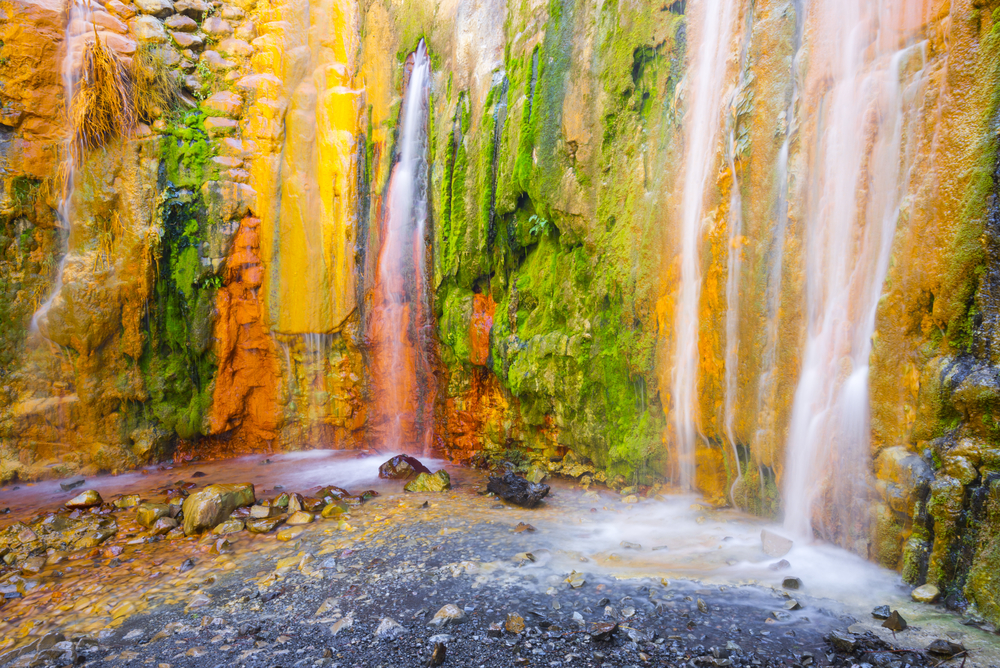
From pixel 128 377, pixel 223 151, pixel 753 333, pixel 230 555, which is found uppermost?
pixel 223 151

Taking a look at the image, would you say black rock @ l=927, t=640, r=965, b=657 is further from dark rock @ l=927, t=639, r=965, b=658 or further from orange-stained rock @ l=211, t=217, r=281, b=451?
orange-stained rock @ l=211, t=217, r=281, b=451

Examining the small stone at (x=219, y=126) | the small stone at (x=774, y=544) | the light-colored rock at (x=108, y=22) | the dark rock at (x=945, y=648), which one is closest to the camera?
the dark rock at (x=945, y=648)

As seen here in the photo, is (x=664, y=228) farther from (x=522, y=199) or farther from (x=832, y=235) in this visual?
(x=522, y=199)

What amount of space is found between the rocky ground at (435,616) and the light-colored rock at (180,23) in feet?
25.8

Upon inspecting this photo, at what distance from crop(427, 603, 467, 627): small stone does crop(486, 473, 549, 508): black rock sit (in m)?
2.25

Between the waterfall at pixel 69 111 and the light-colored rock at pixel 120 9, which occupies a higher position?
the light-colored rock at pixel 120 9

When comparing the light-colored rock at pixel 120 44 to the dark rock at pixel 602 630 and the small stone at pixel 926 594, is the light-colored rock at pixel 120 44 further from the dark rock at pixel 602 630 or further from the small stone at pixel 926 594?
the small stone at pixel 926 594

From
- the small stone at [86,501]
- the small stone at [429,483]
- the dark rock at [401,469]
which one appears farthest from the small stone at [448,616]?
the small stone at [86,501]

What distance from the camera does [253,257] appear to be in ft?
27.4

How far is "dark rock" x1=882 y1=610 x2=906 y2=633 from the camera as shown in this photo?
2.77 metres

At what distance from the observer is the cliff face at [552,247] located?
3.32 meters

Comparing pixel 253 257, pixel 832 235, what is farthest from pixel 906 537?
pixel 253 257

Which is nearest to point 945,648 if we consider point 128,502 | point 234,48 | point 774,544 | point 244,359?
point 774,544

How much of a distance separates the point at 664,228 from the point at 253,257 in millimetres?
6365
